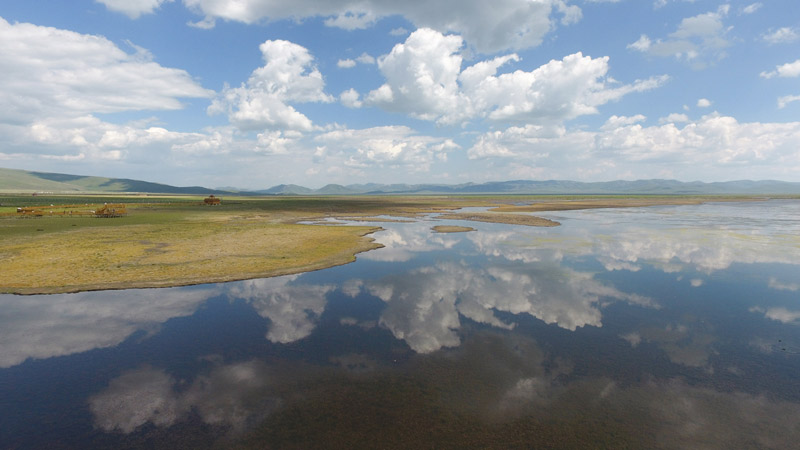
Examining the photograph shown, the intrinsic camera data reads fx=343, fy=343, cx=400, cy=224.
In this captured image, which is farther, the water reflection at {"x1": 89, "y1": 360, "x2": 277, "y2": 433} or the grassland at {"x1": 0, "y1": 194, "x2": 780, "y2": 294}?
the grassland at {"x1": 0, "y1": 194, "x2": 780, "y2": 294}

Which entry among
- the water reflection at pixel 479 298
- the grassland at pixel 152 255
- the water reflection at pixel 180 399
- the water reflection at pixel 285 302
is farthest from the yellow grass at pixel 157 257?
the water reflection at pixel 180 399

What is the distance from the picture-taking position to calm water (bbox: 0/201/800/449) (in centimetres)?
1045

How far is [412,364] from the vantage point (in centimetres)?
1444

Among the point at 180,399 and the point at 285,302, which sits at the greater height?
the point at 285,302

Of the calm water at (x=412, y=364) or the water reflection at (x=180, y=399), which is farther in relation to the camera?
the water reflection at (x=180, y=399)

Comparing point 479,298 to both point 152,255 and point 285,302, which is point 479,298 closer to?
point 285,302

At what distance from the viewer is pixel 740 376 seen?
1330 centimetres

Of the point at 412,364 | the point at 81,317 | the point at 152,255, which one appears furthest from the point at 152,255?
the point at 412,364

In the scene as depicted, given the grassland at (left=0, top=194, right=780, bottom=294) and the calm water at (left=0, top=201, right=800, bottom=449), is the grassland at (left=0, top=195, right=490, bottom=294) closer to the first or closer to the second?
the grassland at (left=0, top=194, right=780, bottom=294)

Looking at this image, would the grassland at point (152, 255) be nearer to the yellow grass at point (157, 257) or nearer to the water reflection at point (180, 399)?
the yellow grass at point (157, 257)

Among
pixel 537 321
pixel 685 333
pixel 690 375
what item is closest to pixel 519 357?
pixel 537 321

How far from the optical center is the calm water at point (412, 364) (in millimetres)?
10453

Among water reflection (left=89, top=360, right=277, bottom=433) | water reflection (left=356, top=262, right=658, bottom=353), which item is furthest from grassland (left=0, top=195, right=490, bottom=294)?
water reflection (left=89, top=360, right=277, bottom=433)

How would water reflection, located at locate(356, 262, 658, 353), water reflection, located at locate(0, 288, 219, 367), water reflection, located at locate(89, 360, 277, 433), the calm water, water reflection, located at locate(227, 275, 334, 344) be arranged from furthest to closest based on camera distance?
water reflection, located at locate(356, 262, 658, 353)
water reflection, located at locate(227, 275, 334, 344)
water reflection, located at locate(0, 288, 219, 367)
water reflection, located at locate(89, 360, 277, 433)
the calm water
